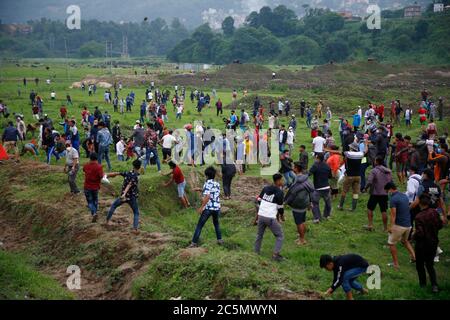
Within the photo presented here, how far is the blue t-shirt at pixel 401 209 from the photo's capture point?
10.1m

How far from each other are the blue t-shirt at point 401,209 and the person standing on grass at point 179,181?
19.5ft

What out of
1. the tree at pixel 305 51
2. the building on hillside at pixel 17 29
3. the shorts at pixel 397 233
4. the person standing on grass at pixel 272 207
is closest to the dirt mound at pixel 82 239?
the person standing on grass at pixel 272 207

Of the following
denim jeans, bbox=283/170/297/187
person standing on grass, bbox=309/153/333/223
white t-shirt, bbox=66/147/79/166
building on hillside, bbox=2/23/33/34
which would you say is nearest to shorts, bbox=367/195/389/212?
person standing on grass, bbox=309/153/333/223

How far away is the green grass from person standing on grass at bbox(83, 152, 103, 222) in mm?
2126

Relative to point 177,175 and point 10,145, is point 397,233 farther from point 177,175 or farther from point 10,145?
point 10,145

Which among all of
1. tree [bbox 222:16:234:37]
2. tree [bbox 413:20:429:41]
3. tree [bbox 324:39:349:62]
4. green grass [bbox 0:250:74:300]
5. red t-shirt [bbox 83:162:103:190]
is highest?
tree [bbox 222:16:234:37]

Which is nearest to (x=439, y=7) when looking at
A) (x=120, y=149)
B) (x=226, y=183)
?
(x=120, y=149)

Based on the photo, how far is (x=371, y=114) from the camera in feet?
88.7

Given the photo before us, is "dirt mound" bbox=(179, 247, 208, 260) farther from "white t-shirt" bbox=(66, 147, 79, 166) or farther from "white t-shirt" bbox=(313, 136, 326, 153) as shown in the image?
"white t-shirt" bbox=(313, 136, 326, 153)

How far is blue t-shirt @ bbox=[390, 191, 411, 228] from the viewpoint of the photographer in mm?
10141

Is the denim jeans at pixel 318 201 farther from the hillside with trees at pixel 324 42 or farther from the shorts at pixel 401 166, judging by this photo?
the hillside with trees at pixel 324 42

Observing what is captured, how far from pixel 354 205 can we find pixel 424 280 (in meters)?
5.17
